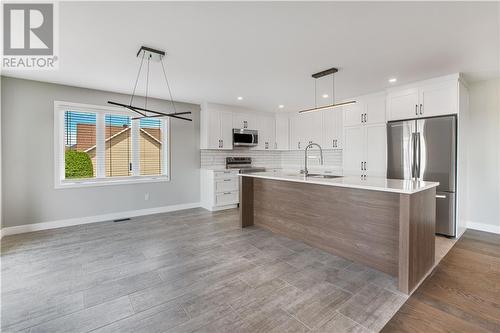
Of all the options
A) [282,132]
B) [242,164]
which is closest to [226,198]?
[242,164]

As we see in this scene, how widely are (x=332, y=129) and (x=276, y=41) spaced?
3.62m

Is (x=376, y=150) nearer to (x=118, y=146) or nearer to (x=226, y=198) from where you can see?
(x=226, y=198)

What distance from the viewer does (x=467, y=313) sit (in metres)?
1.95

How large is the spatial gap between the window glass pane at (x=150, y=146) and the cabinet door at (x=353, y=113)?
13.6 ft

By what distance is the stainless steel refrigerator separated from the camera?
366cm

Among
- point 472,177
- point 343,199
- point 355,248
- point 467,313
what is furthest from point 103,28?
point 472,177

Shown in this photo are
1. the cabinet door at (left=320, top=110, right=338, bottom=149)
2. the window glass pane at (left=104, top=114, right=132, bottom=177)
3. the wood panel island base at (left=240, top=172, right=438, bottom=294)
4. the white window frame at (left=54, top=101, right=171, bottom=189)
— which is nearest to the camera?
the wood panel island base at (left=240, top=172, right=438, bottom=294)

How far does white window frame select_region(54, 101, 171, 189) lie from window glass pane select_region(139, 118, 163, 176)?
84mm

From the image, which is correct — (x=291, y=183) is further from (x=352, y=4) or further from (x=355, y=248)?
(x=352, y=4)

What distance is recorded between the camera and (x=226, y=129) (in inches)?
233

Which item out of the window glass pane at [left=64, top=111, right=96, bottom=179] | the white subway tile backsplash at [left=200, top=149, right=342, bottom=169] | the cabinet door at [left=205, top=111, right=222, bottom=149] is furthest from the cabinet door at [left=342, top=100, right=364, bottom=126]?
the window glass pane at [left=64, top=111, right=96, bottom=179]

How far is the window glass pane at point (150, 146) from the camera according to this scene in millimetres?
5160

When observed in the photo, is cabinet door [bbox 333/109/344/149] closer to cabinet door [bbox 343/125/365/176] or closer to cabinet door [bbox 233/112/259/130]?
cabinet door [bbox 343/125/365/176]

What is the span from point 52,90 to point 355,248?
5463 mm
